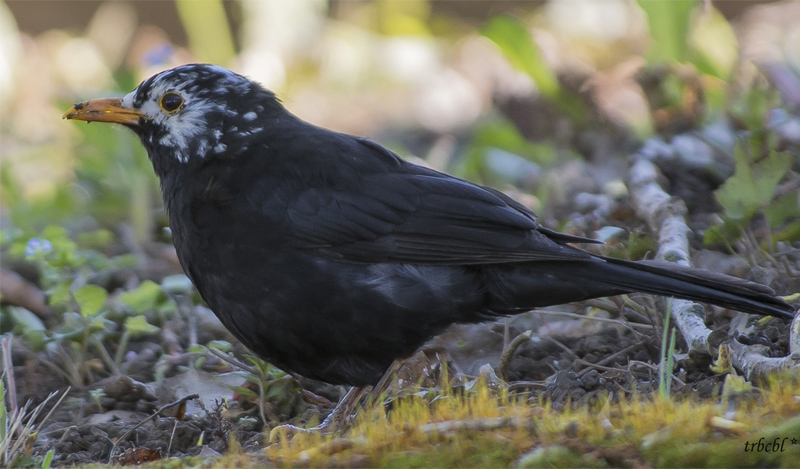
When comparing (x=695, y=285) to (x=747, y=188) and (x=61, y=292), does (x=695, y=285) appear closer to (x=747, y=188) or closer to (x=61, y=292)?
(x=747, y=188)

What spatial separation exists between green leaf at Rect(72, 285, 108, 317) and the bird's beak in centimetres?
71

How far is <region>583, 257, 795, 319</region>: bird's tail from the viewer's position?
117 inches

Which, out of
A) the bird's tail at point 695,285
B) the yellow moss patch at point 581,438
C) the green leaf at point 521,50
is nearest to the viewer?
the yellow moss patch at point 581,438

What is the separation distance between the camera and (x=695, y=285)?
120 inches

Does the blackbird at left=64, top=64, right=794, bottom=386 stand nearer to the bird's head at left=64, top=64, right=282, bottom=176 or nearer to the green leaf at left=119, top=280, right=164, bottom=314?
the bird's head at left=64, top=64, right=282, bottom=176

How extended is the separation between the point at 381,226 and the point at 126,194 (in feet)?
10.6

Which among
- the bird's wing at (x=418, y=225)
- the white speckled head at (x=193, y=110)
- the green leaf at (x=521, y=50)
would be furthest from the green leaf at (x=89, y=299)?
the green leaf at (x=521, y=50)

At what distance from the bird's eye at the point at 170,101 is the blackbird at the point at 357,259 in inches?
13.3

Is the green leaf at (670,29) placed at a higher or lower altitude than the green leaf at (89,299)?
higher

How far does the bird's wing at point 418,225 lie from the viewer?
331 cm

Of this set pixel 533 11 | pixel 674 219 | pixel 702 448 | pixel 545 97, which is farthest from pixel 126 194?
pixel 533 11

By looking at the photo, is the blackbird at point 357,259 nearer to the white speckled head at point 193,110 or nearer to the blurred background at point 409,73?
the white speckled head at point 193,110

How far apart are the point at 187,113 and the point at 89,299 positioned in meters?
0.87

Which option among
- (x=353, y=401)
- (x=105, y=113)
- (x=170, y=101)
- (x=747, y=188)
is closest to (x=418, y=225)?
(x=353, y=401)
